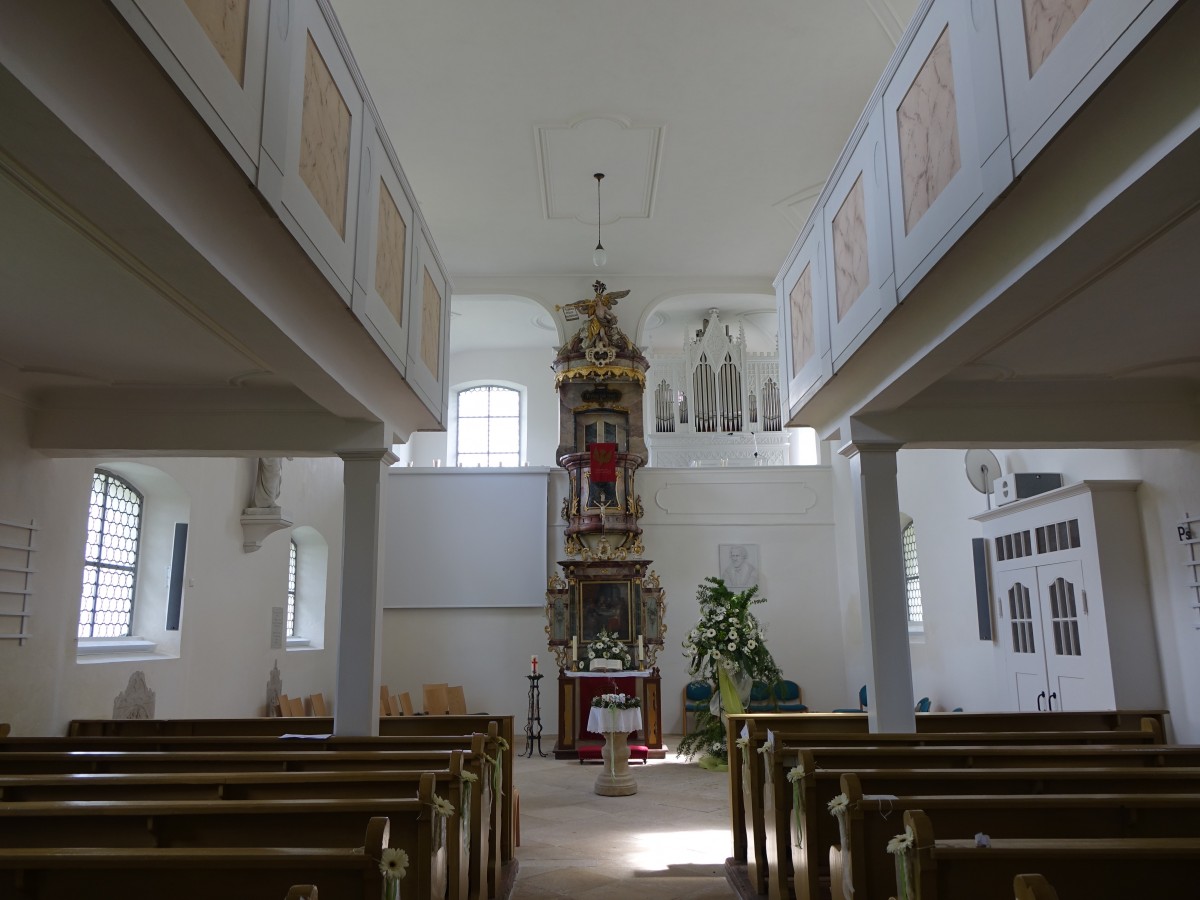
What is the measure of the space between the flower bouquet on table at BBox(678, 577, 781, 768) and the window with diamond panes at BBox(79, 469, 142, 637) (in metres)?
6.09

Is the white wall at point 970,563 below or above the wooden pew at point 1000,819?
above

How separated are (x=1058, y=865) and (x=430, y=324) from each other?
5471mm

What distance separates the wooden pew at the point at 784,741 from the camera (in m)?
5.29

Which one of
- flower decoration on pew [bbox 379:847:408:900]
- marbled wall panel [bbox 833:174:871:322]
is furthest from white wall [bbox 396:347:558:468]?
flower decoration on pew [bbox 379:847:408:900]

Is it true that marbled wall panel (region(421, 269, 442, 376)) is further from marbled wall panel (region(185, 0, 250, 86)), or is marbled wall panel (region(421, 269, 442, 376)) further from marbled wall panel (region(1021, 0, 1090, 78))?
marbled wall panel (region(1021, 0, 1090, 78))

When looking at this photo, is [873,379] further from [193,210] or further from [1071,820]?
[193,210]

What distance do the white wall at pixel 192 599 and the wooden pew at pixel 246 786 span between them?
257 centimetres

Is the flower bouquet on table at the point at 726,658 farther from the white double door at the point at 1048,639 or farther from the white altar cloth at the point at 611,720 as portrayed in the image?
the white double door at the point at 1048,639

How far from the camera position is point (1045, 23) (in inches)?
122

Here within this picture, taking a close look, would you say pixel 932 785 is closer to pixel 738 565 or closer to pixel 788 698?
pixel 788 698

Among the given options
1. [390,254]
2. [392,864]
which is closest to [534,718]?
[390,254]

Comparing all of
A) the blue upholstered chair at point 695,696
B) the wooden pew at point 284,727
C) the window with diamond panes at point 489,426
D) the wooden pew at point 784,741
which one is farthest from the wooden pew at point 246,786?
the window with diamond panes at point 489,426

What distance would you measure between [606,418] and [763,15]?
6.22 m

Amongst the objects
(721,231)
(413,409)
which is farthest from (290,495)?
(721,231)
